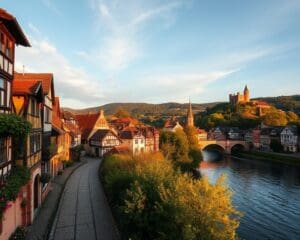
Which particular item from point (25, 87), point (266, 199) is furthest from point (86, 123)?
point (25, 87)

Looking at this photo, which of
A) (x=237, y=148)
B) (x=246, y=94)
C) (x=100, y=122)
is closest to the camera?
(x=100, y=122)

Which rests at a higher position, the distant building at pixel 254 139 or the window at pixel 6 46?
the window at pixel 6 46

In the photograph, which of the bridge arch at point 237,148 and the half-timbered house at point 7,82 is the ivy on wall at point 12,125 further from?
the bridge arch at point 237,148

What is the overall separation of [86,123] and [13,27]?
48.5 meters

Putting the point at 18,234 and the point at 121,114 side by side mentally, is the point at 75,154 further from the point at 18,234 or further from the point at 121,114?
the point at 121,114

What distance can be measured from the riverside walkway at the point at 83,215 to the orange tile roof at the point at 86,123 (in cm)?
3041

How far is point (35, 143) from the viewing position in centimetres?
1722

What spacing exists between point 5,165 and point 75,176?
19345 millimetres

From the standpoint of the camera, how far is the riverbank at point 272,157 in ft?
197

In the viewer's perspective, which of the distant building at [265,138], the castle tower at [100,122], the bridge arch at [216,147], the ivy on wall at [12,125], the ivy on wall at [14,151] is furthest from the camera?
the bridge arch at [216,147]

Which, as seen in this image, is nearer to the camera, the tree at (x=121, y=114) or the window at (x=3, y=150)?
the window at (x=3, y=150)

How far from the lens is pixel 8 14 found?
10758mm

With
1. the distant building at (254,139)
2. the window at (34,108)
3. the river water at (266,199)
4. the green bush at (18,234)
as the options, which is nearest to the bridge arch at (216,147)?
the distant building at (254,139)

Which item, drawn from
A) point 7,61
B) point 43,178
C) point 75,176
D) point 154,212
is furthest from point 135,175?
point 75,176
